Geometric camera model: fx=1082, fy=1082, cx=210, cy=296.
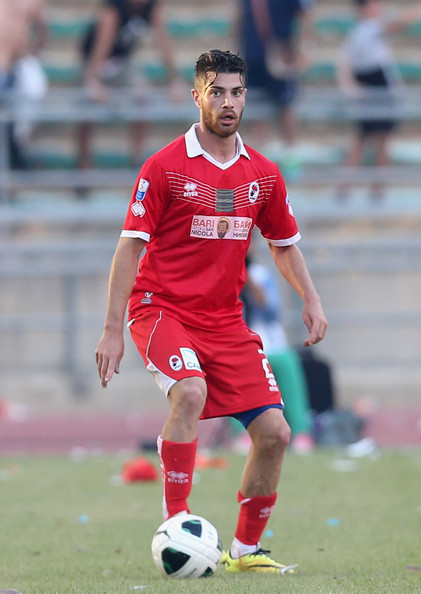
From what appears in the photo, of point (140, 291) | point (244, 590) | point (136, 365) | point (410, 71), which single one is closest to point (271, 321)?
point (136, 365)

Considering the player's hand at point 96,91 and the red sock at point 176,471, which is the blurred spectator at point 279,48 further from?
the red sock at point 176,471

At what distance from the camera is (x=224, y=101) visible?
4.81 m

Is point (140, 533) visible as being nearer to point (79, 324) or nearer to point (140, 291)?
point (140, 291)

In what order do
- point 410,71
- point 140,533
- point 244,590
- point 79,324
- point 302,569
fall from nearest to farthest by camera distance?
1. point 244,590
2. point 302,569
3. point 140,533
4. point 79,324
5. point 410,71

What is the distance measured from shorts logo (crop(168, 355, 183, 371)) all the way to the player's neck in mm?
928

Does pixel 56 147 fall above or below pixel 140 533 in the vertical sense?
above

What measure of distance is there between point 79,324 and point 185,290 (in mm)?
9333

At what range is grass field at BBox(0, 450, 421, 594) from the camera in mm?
4465

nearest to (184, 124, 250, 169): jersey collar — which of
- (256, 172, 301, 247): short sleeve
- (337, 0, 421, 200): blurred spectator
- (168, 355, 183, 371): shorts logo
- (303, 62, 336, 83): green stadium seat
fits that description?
(256, 172, 301, 247): short sleeve

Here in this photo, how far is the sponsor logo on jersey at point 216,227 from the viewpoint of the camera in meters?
4.88

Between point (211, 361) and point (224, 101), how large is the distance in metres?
1.17

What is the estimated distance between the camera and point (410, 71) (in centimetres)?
1709

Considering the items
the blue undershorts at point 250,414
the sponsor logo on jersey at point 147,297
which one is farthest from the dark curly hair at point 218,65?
the blue undershorts at point 250,414

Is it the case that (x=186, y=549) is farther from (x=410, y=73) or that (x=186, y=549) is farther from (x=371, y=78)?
(x=410, y=73)
